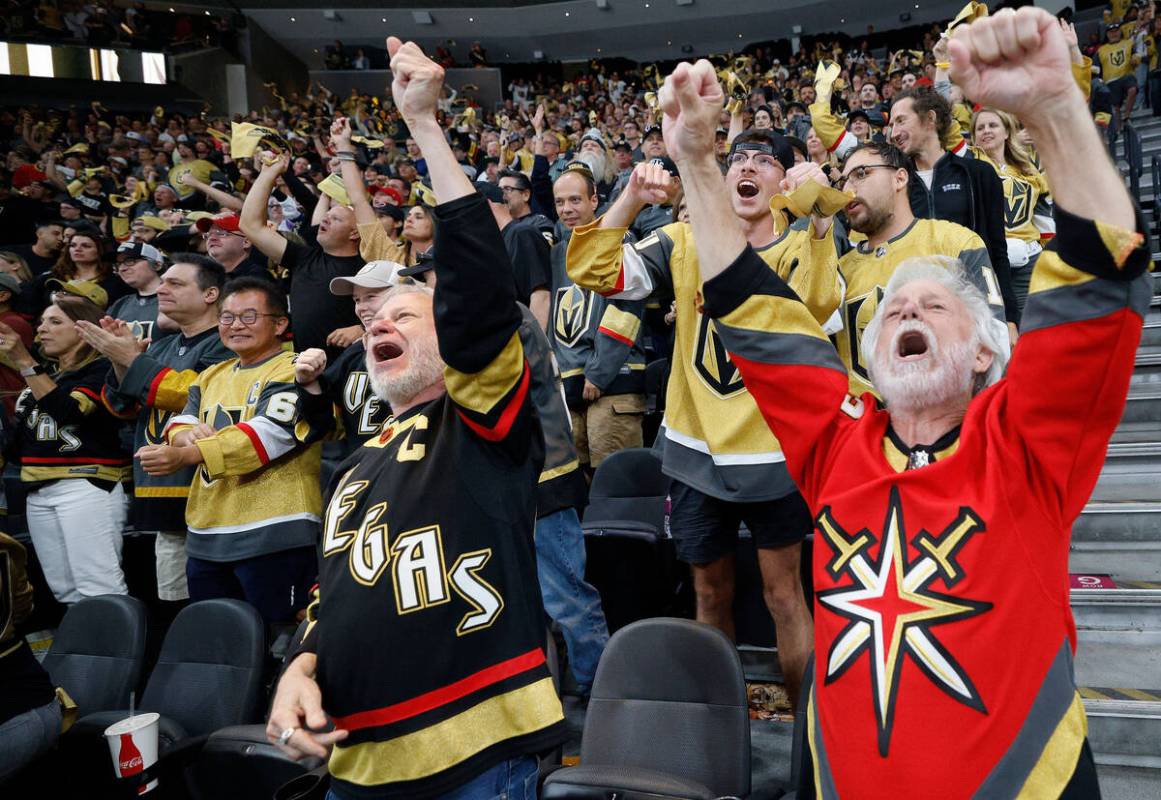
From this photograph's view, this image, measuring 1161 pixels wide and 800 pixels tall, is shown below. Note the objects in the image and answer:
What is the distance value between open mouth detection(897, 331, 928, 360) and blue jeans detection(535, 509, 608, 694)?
144 centimetres

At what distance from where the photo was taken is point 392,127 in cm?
1638

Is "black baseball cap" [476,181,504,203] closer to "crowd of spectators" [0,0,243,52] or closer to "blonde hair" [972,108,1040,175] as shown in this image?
"blonde hair" [972,108,1040,175]

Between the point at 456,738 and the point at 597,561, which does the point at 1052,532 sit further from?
the point at 597,561

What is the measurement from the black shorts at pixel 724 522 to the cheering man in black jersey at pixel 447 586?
0.97 metres

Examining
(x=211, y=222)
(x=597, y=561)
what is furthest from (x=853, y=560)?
(x=211, y=222)

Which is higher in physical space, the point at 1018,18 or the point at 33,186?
the point at 33,186

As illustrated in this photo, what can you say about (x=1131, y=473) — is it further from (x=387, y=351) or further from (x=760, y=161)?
(x=387, y=351)

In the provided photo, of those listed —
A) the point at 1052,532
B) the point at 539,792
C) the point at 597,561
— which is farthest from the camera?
the point at 597,561

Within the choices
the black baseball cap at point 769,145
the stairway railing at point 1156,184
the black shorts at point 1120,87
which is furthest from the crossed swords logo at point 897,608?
the black shorts at point 1120,87

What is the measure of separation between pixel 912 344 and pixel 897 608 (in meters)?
0.50

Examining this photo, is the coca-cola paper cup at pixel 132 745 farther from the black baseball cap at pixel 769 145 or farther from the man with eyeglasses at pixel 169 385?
the black baseball cap at pixel 769 145

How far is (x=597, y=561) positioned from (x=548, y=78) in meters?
19.0

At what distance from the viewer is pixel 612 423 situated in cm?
438

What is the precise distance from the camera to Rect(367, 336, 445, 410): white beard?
71.0 inches
